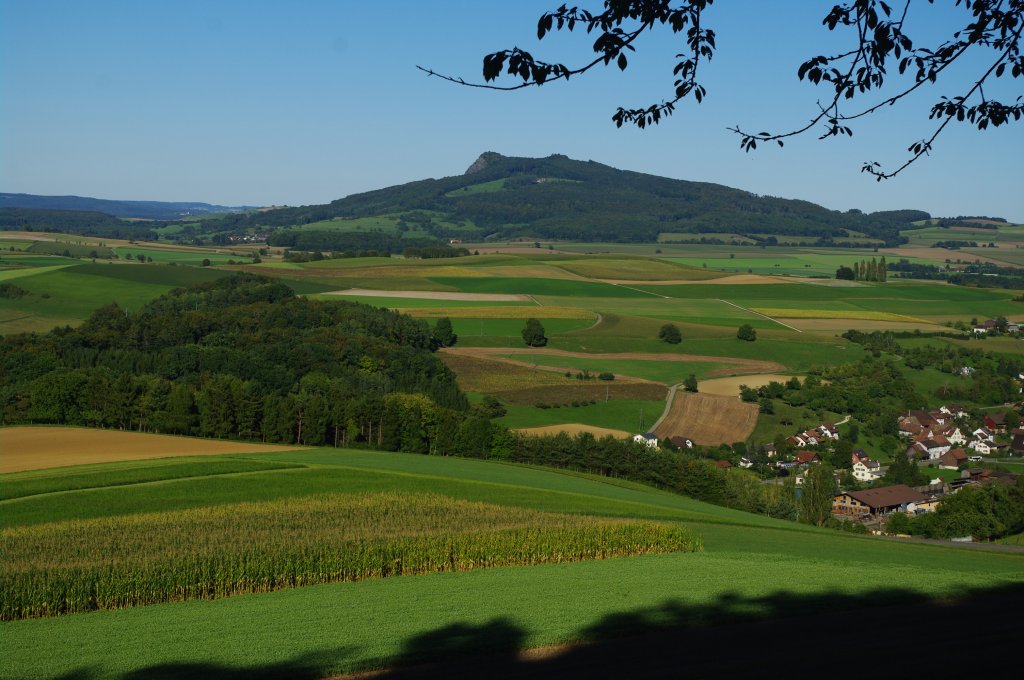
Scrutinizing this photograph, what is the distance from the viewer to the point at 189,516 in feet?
94.1

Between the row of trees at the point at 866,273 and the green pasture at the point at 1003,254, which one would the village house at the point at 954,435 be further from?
the green pasture at the point at 1003,254

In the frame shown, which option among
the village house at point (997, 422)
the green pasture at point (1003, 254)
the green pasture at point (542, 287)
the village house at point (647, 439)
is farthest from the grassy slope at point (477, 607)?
the green pasture at point (1003, 254)

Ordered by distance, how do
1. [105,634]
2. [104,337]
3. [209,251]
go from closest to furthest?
1. [105,634]
2. [104,337]
3. [209,251]

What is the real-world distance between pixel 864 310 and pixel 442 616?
342 feet

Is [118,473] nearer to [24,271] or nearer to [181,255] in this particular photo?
[24,271]

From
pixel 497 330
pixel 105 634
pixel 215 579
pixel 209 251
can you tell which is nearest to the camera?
pixel 105 634

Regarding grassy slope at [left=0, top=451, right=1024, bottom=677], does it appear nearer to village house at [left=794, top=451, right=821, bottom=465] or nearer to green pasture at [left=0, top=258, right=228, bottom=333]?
village house at [left=794, top=451, right=821, bottom=465]

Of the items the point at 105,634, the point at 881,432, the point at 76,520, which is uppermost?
the point at 105,634

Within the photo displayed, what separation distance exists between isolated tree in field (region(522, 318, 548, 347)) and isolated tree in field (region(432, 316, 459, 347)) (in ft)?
21.7

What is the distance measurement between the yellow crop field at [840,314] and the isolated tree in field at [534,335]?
30.5m

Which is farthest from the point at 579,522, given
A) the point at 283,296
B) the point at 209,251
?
the point at 209,251

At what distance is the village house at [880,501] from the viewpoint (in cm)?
5947

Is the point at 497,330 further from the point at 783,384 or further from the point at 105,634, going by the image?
the point at 105,634

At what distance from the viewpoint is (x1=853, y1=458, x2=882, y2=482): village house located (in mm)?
65688
